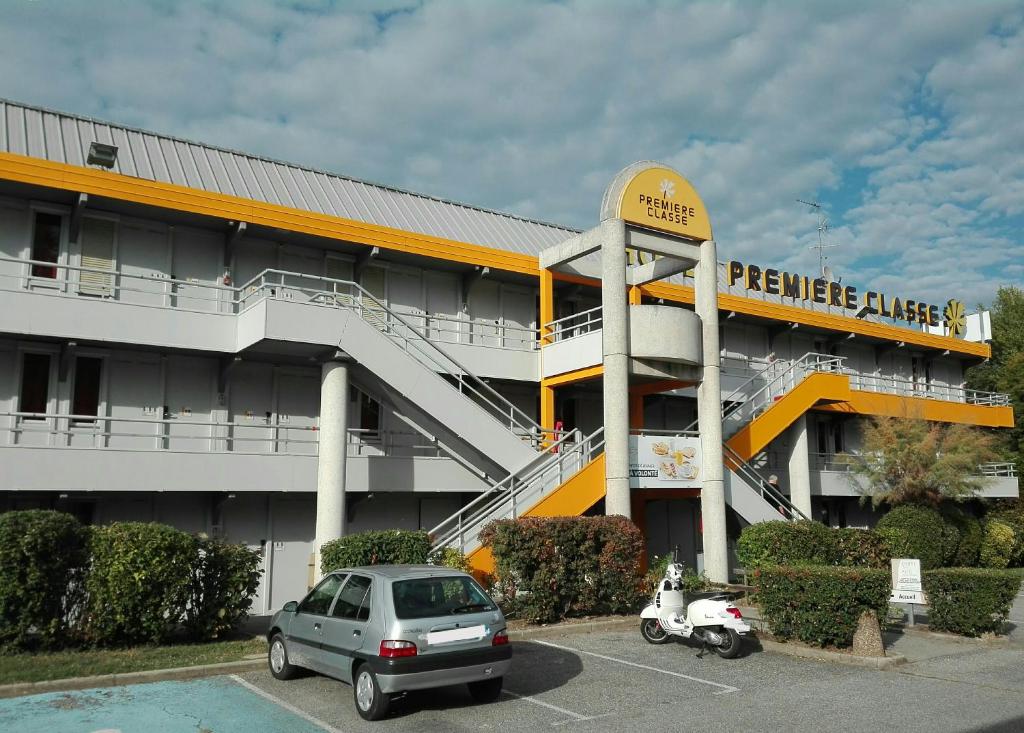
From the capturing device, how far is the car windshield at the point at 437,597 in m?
9.49

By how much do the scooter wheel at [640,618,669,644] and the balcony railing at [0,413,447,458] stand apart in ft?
29.5

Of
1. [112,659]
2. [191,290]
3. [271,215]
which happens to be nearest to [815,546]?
[112,659]

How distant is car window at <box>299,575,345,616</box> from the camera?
1053 centimetres

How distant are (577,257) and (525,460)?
6.22m

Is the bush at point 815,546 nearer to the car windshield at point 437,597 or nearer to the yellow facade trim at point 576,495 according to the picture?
the yellow facade trim at point 576,495

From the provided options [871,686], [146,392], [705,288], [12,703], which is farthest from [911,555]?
[12,703]

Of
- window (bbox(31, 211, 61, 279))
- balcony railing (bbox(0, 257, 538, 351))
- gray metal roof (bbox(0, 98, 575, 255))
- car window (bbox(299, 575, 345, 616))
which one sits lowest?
car window (bbox(299, 575, 345, 616))

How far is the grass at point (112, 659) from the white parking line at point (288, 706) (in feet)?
3.49

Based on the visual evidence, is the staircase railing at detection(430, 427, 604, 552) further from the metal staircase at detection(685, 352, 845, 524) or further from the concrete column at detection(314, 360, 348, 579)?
the metal staircase at detection(685, 352, 845, 524)

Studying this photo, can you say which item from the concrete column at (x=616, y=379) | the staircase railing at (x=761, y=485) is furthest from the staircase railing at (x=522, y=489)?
the staircase railing at (x=761, y=485)

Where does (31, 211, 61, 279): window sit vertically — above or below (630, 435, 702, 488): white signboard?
above

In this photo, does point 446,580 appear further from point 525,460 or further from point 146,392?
Result: point 146,392

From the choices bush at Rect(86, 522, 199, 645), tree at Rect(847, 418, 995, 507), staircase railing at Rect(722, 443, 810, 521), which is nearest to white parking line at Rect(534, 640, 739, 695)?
bush at Rect(86, 522, 199, 645)

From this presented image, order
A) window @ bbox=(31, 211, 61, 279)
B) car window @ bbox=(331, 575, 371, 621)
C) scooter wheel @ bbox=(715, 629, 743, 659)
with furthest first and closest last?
window @ bbox=(31, 211, 61, 279) < scooter wheel @ bbox=(715, 629, 743, 659) < car window @ bbox=(331, 575, 371, 621)
